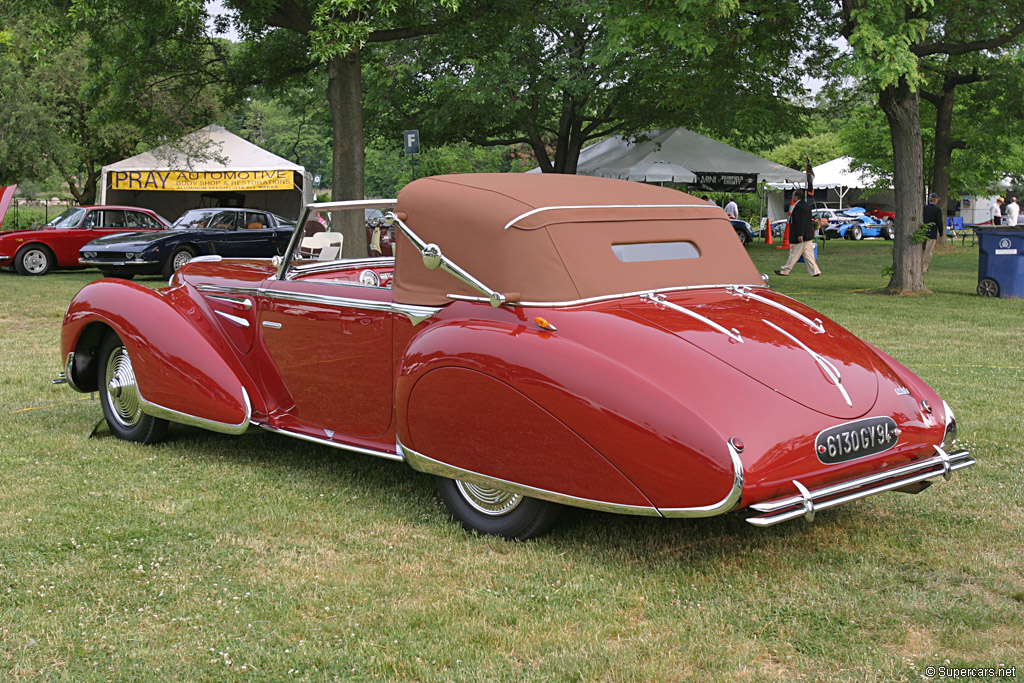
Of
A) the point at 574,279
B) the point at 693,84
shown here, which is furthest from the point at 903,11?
the point at 574,279

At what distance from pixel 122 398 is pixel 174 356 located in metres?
0.84

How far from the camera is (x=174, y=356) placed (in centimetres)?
583

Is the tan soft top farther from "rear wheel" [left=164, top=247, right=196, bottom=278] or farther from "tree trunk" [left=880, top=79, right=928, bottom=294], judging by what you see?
"rear wheel" [left=164, top=247, right=196, bottom=278]

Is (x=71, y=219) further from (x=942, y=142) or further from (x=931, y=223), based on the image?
→ (x=942, y=142)

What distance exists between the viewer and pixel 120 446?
6.30 metres

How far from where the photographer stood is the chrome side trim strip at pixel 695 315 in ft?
14.1

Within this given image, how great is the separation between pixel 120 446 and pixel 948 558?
4.84 m

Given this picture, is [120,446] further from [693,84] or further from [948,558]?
[693,84]

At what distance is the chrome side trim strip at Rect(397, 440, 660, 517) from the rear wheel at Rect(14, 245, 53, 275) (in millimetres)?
18901

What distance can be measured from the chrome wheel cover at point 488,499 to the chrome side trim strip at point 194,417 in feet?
5.07

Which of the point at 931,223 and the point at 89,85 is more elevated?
the point at 89,85

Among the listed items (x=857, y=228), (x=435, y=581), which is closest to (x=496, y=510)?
(x=435, y=581)

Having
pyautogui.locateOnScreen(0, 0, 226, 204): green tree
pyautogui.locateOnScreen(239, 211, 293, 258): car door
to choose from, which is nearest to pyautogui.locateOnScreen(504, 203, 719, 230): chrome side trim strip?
pyautogui.locateOnScreen(0, 0, 226, 204): green tree

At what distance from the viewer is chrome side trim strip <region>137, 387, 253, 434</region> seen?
5570mm
